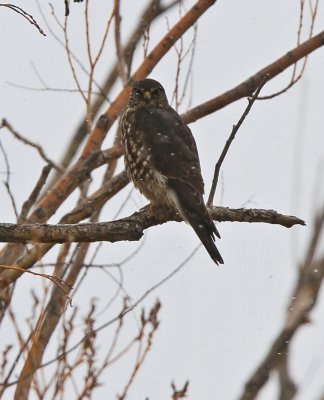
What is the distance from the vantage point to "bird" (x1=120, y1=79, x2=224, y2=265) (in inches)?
207

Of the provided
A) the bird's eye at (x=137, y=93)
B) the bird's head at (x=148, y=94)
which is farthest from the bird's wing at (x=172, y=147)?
the bird's eye at (x=137, y=93)

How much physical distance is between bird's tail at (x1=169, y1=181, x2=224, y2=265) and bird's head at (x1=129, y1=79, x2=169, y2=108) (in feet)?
3.95

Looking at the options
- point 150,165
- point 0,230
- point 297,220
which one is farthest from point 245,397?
point 150,165

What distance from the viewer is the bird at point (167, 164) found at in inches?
207

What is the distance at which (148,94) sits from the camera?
6.57 meters

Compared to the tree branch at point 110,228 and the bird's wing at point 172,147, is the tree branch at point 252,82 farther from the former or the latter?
the tree branch at point 110,228

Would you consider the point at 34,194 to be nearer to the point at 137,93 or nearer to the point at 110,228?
the point at 137,93

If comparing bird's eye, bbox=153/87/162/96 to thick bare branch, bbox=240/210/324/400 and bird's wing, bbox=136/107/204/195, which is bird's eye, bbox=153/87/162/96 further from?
thick bare branch, bbox=240/210/324/400

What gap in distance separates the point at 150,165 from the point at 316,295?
332 centimetres

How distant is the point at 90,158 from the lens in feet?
21.8

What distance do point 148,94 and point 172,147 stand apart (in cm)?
87

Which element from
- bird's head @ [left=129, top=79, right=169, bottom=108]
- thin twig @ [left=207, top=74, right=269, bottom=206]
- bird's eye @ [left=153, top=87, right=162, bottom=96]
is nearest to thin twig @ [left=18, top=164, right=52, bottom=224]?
bird's head @ [left=129, top=79, right=169, bottom=108]

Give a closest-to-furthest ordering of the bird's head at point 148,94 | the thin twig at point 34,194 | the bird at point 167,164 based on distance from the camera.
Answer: the bird at point 167,164 < the thin twig at point 34,194 < the bird's head at point 148,94

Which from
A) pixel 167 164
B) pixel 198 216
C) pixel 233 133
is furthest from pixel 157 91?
pixel 233 133
